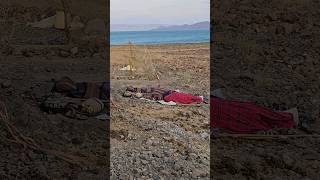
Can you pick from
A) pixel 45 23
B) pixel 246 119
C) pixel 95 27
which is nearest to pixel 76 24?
pixel 95 27

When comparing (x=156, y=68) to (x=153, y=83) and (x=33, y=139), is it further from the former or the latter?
(x=33, y=139)

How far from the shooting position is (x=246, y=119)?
17.0 ft

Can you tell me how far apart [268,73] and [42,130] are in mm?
4572

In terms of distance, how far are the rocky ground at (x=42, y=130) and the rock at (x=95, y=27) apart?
10.6 ft

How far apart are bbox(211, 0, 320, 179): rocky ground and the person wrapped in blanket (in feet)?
4.67

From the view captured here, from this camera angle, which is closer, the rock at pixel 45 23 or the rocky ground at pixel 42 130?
the rocky ground at pixel 42 130

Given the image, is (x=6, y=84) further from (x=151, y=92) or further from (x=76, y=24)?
(x=76, y=24)

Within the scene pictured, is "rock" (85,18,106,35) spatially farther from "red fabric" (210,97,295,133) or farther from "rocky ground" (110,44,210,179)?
"red fabric" (210,97,295,133)

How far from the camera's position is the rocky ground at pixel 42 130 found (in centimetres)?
390

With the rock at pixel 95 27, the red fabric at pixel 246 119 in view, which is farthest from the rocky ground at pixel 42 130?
the rock at pixel 95 27

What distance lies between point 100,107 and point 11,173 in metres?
1.87

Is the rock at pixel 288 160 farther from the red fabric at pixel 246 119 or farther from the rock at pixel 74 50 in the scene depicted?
the rock at pixel 74 50

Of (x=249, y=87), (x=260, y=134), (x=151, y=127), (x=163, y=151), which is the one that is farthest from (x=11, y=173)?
(x=249, y=87)

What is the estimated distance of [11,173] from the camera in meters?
3.77
